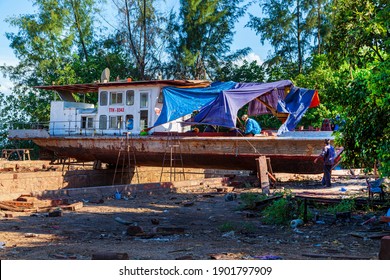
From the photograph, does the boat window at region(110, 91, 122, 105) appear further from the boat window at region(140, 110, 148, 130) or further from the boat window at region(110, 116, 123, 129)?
the boat window at region(140, 110, 148, 130)

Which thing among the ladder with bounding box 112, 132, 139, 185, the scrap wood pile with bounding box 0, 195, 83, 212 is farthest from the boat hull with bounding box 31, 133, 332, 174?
the scrap wood pile with bounding box 0, 195, 83, 212

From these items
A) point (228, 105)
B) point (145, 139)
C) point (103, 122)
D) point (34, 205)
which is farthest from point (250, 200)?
point (103, 122)

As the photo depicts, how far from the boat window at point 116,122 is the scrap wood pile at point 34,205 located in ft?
34.0

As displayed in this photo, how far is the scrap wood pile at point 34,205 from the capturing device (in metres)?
11.8

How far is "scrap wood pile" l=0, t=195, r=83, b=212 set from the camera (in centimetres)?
1179

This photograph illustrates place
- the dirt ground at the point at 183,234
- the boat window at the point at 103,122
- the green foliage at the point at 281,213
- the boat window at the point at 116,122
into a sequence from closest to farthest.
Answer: the dirt ground at the point at 183,234, the green foliage at the point at 281,213, the boat window at the point at 116,122, the boat window at the point at 103,122

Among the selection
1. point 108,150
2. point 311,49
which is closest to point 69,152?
point 108,150

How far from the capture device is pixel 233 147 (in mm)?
19172

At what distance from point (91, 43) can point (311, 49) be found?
702 inches

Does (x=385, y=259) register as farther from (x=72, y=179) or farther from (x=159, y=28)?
(x=159, y=28)

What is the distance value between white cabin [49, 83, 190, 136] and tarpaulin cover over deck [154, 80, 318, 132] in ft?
5.51

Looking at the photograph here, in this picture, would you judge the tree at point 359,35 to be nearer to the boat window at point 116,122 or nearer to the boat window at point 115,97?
the boat window at point 116,122

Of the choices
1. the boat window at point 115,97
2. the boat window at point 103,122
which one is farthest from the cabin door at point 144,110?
the boat window at point 103,122
